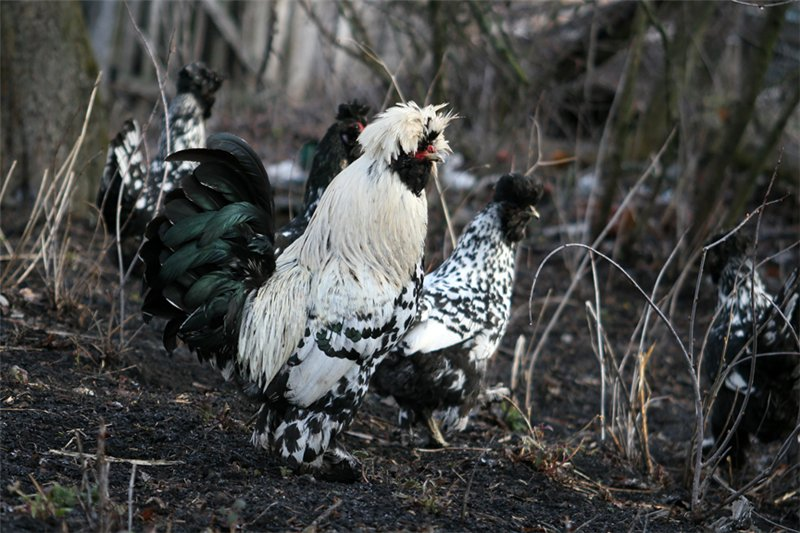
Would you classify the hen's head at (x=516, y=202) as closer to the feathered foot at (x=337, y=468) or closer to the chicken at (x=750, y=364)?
the chicken at (x=750, y=364)

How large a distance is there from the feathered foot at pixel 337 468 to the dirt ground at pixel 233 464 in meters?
0.09

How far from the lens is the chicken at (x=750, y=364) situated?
532cm

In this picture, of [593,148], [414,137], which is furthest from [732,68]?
[414,137]

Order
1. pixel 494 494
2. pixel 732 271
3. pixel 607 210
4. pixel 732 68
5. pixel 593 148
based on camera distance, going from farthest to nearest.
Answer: pixel 732 68 → pixel 593 148 → pixel 607 210 → pixel 732 271 → pixel 494 494

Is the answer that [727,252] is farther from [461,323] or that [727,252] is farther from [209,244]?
[209,244]

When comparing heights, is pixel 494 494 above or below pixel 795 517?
above

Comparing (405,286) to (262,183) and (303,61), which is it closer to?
(262,183)

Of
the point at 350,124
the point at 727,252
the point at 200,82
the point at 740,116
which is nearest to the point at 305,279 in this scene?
the point at 350,124

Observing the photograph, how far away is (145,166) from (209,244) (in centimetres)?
231

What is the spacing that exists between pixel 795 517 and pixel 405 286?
2.74m

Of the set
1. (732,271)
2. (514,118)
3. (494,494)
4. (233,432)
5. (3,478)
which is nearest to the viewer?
(3,478)

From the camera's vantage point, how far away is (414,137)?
401 cm

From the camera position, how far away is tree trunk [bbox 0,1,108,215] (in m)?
7.88

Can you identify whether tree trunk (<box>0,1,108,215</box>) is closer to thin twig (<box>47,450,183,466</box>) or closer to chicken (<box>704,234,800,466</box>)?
thin twig (<box>47,450,183,466</box>)
